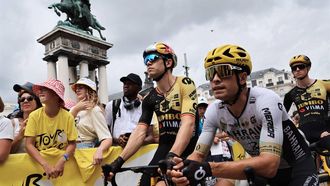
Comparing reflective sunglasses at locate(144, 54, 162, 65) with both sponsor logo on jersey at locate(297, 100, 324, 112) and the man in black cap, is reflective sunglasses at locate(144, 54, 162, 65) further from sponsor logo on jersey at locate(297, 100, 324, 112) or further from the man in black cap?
sponsor logo on jersey at locate(297, 100, 324, 112)

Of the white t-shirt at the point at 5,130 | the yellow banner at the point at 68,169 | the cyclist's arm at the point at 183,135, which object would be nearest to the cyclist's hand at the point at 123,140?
the yellow banner at the point at 68,169

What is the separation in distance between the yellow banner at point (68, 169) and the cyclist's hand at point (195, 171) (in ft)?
8.73

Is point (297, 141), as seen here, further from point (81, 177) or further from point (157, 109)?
point (81, 177)

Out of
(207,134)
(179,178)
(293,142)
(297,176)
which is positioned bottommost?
(297,176)

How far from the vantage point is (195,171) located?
78.1 inches

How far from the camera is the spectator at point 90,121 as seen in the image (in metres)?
4.57

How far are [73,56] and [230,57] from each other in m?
33.4

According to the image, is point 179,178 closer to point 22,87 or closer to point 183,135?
point 183,135

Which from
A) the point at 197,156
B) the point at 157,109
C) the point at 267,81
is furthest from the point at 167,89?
the point at 267,81

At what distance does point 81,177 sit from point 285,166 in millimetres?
2750

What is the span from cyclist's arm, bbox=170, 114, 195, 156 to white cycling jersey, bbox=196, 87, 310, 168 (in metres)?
0.39

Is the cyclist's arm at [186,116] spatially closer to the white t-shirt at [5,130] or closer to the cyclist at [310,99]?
the white t-shirt at [5,130]

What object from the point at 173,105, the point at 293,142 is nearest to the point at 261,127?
the point at 293,142

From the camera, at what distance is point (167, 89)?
12.5 feet
